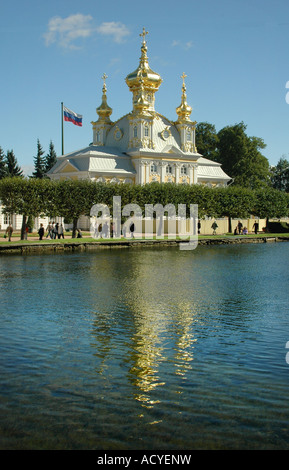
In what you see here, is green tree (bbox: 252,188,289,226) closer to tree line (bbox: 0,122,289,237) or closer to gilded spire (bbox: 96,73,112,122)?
tree line (bbox: 0,122,289,237)

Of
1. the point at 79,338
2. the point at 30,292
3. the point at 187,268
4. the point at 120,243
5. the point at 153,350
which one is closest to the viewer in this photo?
the point at 153,350

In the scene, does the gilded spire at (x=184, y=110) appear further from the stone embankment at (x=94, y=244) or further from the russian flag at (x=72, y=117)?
the stone embankment at (x=94, y=244)

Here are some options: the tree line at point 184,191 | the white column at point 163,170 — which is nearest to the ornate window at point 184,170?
the white column at point 163,170

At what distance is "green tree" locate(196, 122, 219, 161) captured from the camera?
328ft

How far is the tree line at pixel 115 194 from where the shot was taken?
4641cm

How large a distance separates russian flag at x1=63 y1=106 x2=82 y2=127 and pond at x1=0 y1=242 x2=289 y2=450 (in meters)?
44.6

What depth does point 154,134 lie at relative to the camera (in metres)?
80.9

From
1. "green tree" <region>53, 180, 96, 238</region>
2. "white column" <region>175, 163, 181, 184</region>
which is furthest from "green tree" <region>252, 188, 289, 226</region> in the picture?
"green tree" <region>53, 180, 96, 238</region>

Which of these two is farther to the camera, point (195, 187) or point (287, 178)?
point (287, 178)

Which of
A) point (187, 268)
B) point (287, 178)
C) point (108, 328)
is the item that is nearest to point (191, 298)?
point (108, 328)
